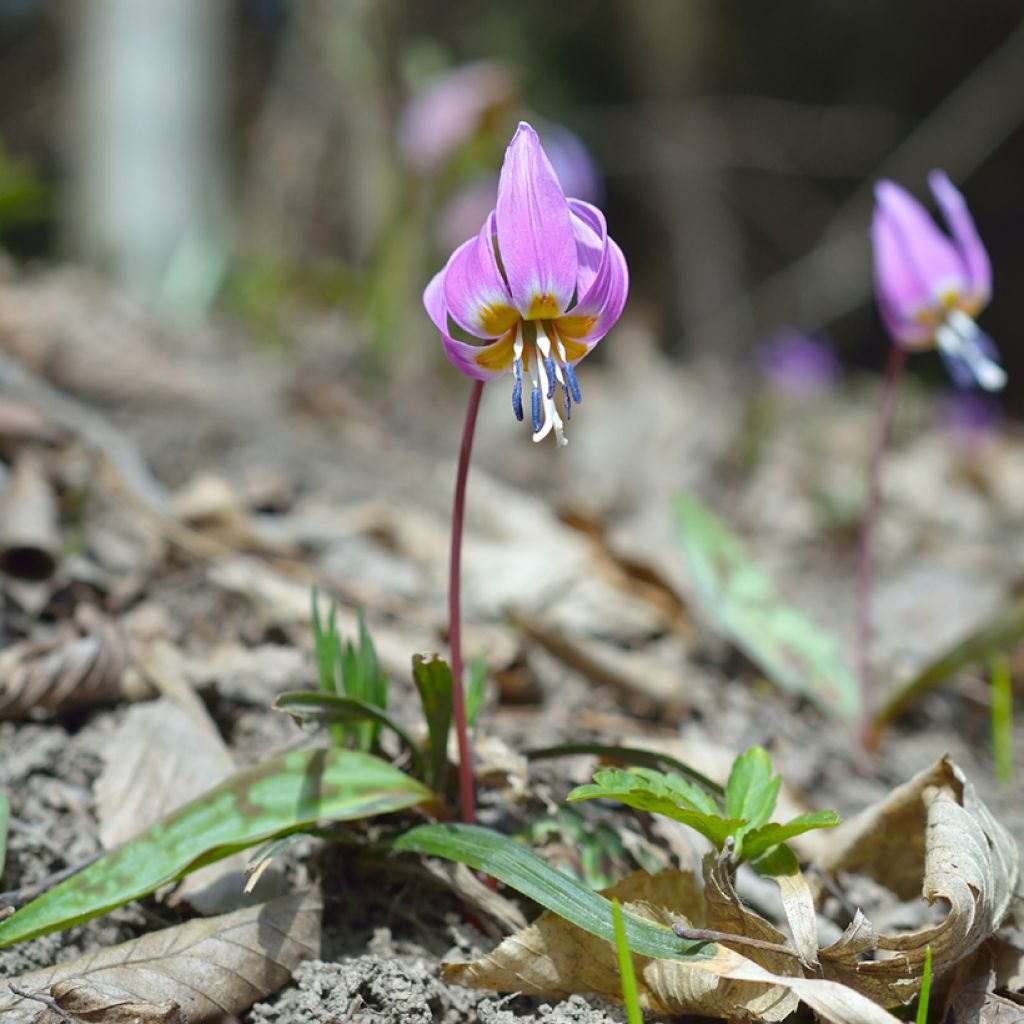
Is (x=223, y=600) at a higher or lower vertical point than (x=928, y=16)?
lower

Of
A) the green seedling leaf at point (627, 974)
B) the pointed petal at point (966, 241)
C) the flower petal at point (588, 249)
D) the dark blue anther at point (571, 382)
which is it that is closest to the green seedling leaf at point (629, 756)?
the green seedling leaf at point (627, 974)

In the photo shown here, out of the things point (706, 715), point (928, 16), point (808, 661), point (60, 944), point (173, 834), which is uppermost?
point (928, 16)

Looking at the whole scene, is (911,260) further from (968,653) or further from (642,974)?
(642,974)

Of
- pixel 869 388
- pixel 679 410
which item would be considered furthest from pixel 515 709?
pixel 869 388

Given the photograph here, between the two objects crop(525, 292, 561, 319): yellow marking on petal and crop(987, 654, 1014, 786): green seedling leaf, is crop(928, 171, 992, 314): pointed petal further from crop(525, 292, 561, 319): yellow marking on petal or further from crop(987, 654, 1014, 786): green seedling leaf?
crop(525, 292, 561, 319): yellow marking on petal

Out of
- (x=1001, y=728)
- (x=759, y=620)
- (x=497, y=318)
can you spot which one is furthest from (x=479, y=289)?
(x=1001, y=728)

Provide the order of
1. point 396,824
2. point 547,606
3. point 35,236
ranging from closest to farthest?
point 396,824 → point 547,606 → point 35,236

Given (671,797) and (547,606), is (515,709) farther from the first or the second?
(671,797)

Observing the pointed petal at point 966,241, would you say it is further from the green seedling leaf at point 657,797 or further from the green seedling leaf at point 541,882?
the green seedling leaf at point 541,882
